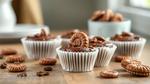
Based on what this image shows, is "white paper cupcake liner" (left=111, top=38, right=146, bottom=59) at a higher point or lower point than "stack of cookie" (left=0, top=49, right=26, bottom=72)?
higher

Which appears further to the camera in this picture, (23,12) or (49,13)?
(49,13)

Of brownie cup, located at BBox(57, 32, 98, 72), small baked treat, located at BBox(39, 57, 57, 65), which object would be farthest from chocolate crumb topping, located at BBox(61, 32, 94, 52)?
small baked treat, located at BBox(39, 57, 57, 65)

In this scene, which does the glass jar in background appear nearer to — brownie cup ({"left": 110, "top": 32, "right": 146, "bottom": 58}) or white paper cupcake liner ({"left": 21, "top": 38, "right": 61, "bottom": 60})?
white paper cupcake liner ({"left": 21, "top": 38, "right": 61, "bottom": 60})

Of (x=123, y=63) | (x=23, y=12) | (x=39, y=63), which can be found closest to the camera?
(x=123, y=63)

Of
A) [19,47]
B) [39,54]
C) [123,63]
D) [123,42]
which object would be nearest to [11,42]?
[19,47]

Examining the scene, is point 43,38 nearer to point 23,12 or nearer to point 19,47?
point 19,47

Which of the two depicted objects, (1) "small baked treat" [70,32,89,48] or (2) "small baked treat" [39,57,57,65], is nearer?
(1) "small baked treat" [70,32,89,48]

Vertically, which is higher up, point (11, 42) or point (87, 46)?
point (87, 46)
